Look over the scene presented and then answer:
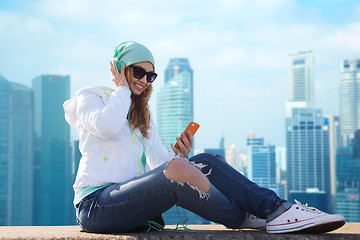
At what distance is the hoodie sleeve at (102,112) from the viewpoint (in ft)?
6.18

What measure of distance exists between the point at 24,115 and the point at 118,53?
109314 millimetres

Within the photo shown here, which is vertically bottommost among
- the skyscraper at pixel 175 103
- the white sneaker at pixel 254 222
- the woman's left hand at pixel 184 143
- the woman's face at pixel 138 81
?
the white sneaker at pixel 254 222

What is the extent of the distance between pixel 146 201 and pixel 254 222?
58 centimetres

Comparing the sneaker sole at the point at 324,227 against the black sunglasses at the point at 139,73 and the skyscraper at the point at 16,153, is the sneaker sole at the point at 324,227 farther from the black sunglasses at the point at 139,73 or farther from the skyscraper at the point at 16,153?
the skyscraper at the point at 16,153

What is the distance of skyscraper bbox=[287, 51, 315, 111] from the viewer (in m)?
142

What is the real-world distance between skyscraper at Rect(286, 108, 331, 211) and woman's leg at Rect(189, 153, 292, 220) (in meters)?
120

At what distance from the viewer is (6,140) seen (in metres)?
97.8

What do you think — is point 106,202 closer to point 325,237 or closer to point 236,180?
point 236,180

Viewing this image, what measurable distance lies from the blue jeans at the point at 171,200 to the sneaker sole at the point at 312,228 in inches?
3.7

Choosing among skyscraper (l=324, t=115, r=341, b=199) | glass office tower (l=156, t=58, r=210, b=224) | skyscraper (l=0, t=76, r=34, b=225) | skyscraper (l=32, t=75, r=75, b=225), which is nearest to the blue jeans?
skyscraper (l=0, t=76, r=34, b=225)

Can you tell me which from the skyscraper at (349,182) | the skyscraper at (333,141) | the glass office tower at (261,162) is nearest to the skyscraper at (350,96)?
the skyscraper at (333,141)

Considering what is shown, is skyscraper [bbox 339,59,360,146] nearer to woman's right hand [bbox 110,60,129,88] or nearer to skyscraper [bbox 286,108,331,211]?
skyscraper [bbox 286,108,331,211]

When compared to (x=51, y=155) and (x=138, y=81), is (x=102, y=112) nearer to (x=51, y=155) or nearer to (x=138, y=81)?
(x=138, y=81)

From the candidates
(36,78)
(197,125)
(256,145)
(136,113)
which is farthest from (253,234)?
(256,145)
